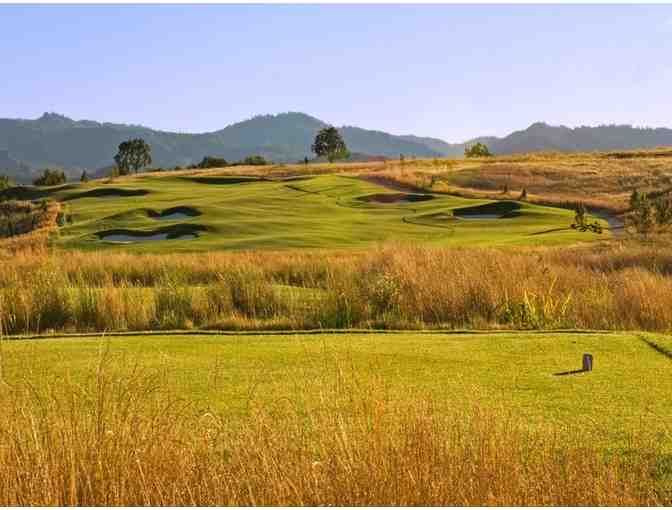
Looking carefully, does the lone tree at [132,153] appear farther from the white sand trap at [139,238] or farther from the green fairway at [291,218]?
the white sand trap at [139,238]

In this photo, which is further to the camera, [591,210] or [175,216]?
[591,210]

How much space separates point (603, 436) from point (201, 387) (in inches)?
143

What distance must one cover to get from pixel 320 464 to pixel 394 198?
139ft

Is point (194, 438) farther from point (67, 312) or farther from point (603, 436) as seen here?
point (67, 312)

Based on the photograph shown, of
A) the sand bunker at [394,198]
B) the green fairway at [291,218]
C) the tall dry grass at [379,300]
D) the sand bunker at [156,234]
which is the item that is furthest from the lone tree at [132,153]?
the tall dry grass at [379,300]

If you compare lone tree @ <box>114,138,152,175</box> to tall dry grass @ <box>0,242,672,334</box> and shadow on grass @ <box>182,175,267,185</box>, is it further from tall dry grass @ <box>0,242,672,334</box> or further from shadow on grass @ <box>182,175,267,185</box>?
tall dry grass @ <box>0,242,672,334</box>

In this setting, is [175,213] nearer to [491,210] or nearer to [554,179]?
[491,210]

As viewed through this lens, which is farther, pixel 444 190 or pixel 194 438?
pixel 444 190

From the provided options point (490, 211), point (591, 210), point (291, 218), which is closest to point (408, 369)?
point (291, 218)

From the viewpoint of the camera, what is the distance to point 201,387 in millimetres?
8016

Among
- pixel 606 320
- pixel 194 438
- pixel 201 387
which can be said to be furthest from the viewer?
pixel 606 320

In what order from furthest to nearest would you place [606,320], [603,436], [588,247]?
[588,247], [606,320], [603,436]

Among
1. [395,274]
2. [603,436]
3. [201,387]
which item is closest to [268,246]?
[395,274]

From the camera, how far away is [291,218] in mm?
38625
